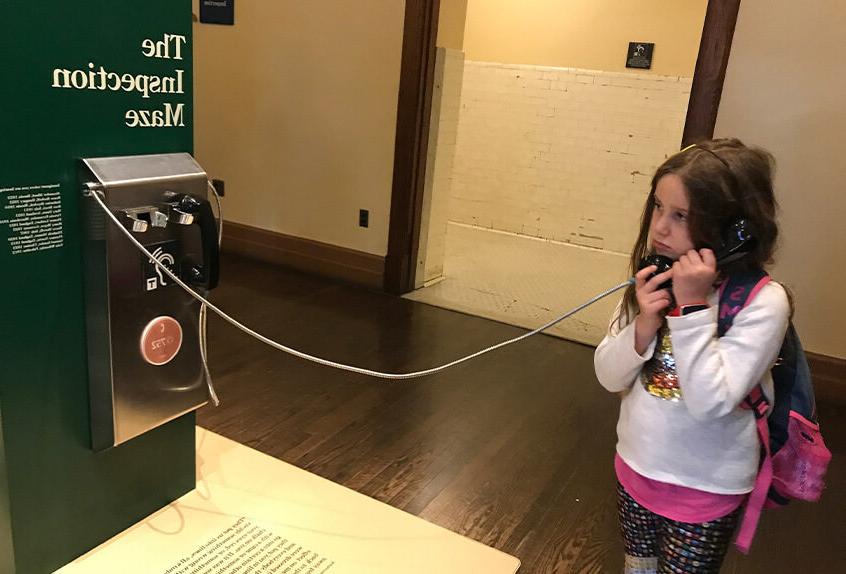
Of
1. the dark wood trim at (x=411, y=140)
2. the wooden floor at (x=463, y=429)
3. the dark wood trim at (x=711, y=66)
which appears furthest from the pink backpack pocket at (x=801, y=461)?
the dark wood trim at (x=411, y=140)

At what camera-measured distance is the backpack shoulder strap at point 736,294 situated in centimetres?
102

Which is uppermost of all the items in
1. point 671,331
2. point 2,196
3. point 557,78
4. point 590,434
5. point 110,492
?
point 557,78

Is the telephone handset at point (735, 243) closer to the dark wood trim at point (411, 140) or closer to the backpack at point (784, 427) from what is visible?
the backpack at point (784, 427)

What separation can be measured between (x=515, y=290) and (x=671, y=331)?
8.90 feet

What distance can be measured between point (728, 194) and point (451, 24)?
260cm

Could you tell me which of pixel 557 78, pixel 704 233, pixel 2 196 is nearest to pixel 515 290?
pixel 557 78

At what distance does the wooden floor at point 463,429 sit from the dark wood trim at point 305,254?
0.41 meters

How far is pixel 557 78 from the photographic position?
195 inches

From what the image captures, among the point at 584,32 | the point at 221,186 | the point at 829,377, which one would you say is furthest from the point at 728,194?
the point at 584,32

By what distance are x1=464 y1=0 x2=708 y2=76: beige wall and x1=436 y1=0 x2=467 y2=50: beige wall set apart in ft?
5.76

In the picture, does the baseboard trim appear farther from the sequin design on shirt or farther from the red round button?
the red round button

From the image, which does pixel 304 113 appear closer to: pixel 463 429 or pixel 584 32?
pixel 463 429

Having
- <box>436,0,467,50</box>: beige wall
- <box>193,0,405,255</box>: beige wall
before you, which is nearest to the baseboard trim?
<box>193,0,405,255</box>: beige wall

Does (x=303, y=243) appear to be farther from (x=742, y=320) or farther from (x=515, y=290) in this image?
(x=742, y=320)
